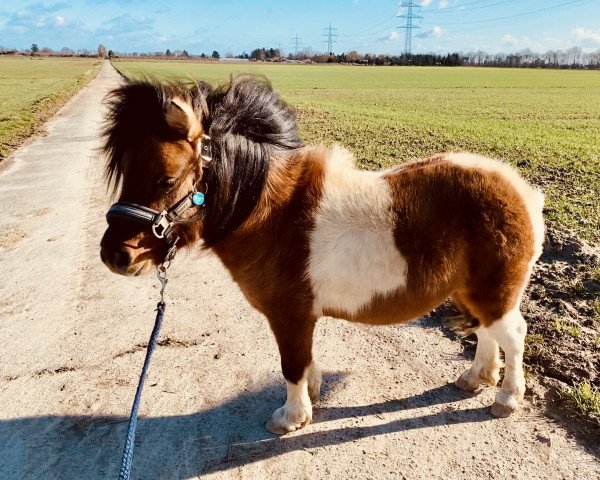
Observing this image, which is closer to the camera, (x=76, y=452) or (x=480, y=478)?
(x=480, y=478)

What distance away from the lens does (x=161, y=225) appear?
8.70 feet

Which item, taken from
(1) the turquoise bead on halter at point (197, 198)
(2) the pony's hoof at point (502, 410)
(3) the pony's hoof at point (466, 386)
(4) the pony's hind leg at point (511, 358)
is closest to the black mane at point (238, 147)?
(1) the turquoise bead on halter at point (197, 198)

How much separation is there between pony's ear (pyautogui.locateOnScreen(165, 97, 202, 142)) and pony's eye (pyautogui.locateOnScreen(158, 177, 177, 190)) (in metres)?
0.26

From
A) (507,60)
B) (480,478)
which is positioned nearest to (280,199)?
(480,478)

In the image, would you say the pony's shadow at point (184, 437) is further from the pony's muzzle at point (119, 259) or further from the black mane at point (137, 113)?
the black mane at point (137, 113)

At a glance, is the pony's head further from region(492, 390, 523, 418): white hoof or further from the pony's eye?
region(492, 390, 523, 418): white hoof

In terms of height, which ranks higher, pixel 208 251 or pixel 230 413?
pixel 208 251

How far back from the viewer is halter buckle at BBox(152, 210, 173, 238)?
2619 millimetres

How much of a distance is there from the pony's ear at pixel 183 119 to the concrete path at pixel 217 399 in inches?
79.8

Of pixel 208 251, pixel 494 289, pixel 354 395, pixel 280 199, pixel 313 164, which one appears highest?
pixel 313 164

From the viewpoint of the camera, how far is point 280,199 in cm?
308

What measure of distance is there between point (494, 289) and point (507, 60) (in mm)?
158049

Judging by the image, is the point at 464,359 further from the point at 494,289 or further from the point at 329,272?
the point at 329,272

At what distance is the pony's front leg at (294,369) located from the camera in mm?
3232
